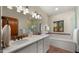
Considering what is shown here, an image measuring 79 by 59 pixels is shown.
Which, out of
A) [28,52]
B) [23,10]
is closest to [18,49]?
[28,52]

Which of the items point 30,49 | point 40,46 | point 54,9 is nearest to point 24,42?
point 30,49

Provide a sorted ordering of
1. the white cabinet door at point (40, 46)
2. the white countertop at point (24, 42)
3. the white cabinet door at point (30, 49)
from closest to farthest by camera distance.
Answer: the white countertop at point (24, 42), the white cabinet door at point (30, 49), the white cabinet door at point (40, 46)

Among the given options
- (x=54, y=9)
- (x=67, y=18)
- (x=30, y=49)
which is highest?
(x=54, y=9)

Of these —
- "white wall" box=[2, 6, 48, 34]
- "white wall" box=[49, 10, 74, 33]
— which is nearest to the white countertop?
"white wall" box=[2, 6, 48, 34]

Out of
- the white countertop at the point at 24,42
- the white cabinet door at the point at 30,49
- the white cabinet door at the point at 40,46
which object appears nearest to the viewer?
the white countertop at the point at 24,42

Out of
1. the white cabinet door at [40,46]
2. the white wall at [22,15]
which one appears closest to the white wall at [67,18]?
the white wall at [22,15]

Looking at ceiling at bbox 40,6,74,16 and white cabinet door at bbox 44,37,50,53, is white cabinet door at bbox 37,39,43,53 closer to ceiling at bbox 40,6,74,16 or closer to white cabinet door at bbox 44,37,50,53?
white cabinet door at bbox 44,37,50,53

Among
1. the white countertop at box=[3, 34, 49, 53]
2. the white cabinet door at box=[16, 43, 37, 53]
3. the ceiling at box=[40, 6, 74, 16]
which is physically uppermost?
the ceiling at box=[40, 6, 74, 16]

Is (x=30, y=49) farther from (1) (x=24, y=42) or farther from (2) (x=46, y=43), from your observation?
(2) (x=46, y=43)

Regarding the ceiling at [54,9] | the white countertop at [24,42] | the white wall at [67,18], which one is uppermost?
the ceiling at [54,9]

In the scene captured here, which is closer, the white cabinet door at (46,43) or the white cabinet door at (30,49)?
the white cabinet door at (30,49)

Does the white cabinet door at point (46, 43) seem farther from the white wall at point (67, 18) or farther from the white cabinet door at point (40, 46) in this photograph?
the white wall at point (67, 18)
